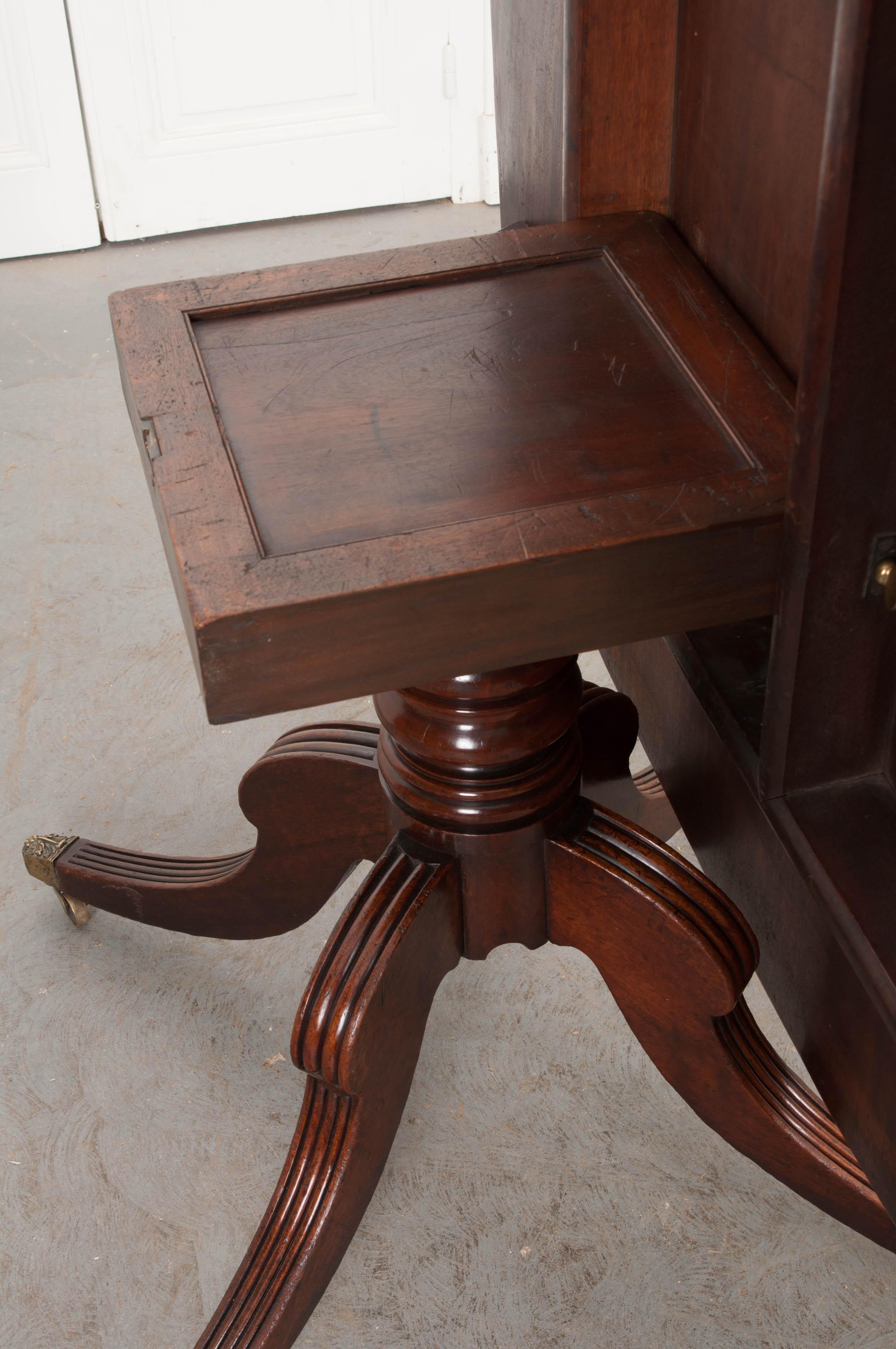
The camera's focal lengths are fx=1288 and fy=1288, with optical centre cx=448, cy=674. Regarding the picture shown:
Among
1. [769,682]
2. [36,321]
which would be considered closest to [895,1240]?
[769,682]

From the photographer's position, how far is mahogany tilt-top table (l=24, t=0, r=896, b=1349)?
572 mm

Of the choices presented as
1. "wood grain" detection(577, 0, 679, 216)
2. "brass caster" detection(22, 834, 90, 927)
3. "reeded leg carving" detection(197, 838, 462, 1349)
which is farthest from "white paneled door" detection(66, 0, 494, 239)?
"reeded leg carving" detection(197, 838, 462, 1349)

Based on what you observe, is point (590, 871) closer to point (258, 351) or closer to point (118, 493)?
point (258, 351)

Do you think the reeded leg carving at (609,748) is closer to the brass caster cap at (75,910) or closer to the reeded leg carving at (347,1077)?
the reeded leg carving at (347,1077)

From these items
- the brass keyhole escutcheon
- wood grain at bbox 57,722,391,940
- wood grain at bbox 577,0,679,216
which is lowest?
wood grain at bbox 57,722,391,940

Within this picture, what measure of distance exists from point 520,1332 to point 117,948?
518mm

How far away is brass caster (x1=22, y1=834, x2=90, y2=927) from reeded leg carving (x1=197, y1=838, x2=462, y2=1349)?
41cm

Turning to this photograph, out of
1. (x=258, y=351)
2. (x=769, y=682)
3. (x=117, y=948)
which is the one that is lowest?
(x=117, y=948)

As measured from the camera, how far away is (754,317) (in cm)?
70

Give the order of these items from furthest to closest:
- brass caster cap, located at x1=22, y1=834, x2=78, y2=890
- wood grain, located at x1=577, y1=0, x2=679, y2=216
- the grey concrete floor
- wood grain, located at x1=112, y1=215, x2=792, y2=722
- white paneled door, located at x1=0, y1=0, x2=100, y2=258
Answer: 1. white paneled door, located at x1=0, y1=0, x2=100, y2=258
2. brass caster cap, located at x1=22, y1=834, x2=78, y2=890
3. the grey concrete floor
4. wood grain, located at x1=577, y1=0, x2=679, y2=216
5. wood grain, located at x1=112, y1=215, x2=792, y2=722

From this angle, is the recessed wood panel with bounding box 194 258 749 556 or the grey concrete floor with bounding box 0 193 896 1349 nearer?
the recessed wood panel with bounding box 194 258 749 556

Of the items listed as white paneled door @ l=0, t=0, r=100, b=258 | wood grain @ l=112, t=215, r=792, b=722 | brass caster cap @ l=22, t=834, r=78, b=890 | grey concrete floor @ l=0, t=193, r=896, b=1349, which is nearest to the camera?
wood grain @ l=112, t=215, r=792, b=722

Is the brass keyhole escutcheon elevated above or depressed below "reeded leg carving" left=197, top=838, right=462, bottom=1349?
above

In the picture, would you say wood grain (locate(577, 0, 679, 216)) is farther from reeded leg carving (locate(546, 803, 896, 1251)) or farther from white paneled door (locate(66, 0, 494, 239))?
white paneled door (locate(66, 0, 494, 239))
